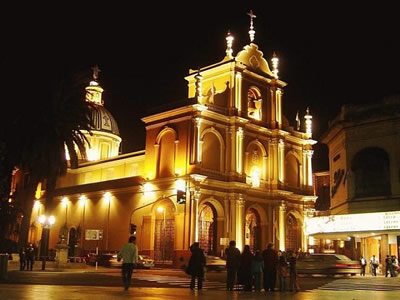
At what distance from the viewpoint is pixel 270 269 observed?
65.6ft

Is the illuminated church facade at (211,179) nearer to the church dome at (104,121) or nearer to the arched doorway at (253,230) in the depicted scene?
the arched doorway at (253,230)

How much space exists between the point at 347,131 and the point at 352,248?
386 inches

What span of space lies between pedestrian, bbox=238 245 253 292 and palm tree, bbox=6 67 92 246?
2109 cm

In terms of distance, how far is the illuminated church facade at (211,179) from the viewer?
155ft

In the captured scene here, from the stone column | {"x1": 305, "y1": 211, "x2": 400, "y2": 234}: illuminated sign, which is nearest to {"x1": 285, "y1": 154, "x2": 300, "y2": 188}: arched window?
the stone column

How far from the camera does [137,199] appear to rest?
166 feet

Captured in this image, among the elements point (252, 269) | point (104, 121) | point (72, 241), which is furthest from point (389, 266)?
point (104, 121)

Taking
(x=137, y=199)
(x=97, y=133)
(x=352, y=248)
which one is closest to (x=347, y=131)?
(x=352, y=248)

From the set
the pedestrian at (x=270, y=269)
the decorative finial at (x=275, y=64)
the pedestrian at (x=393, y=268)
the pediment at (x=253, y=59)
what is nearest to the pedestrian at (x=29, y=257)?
the pedestrian at (x=270, y=269)

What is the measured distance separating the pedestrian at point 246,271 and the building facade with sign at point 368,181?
853 inches

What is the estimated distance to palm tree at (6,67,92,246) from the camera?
36.6m

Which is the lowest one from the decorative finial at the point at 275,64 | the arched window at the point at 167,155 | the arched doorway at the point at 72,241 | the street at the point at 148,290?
the street at the point at 148,290

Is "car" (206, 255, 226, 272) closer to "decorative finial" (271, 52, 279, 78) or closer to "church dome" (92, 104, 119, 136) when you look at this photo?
"decorative finial" (271, 52, 279, 78)

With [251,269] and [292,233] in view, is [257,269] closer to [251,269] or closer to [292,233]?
[251,269]
